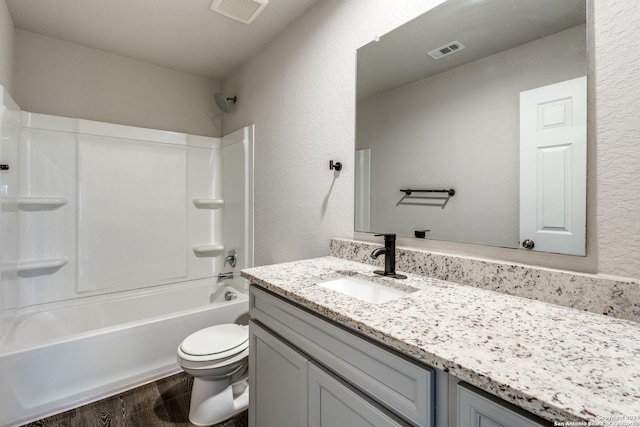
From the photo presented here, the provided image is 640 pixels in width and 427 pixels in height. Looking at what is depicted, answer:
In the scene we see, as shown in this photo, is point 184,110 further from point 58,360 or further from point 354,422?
point 354,422

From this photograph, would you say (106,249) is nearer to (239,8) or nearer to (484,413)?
(239,8)

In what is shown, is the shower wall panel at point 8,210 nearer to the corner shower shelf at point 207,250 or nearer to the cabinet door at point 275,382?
the corner shower shelf at point 207,250

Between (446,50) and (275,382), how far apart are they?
151 cm

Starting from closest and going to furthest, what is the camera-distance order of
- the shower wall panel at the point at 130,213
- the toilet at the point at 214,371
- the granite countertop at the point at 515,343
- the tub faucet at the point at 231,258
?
1. the granite countertop at the point at 515,343
2. the toilet at the point at 214,371
3. the shower wall panel at the point at 130,213
4. the tub faucet at the point at 231,258

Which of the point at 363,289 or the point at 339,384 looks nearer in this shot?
the point at 339,384

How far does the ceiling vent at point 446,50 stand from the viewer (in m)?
1.17

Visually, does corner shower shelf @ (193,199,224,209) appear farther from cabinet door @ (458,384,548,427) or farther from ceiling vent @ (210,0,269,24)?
cabinet door @ (458,384,548,427)

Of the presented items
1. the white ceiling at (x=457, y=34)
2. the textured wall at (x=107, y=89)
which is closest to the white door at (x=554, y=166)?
the white ceiling at (x=457, y=34)

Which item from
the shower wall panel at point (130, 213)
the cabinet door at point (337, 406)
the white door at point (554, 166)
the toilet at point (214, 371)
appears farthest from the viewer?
the shower wall panel at point (130, 213)

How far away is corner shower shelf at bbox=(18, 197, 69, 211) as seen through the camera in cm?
205

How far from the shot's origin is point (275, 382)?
1.10 m

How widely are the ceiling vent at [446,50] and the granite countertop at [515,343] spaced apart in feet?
3.10

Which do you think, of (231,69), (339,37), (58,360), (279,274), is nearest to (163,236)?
(58,360)

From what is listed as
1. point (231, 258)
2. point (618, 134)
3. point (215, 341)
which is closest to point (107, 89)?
point (231, 258)
